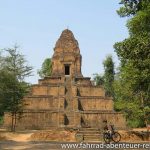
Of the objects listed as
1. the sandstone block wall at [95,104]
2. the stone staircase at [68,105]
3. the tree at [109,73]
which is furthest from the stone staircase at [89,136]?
the tree at [109,73]

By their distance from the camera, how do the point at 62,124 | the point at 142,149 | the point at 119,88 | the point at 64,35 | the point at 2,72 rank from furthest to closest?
the point at 64,35 < the point at 119,88 < the point at 62,124 < the point at 2,72 < the point at 142,149

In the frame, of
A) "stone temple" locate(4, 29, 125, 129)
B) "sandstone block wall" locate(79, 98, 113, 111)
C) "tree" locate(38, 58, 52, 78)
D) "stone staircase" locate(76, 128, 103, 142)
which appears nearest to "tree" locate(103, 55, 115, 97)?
"tree" locate(38, 58, 52, 78)

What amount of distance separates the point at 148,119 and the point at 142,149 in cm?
1128

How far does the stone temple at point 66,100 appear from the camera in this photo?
26.3m

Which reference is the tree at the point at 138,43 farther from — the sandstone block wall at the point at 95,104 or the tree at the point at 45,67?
the tree at the point at 45,67

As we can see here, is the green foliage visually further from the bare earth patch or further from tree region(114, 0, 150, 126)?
the bare earth patch

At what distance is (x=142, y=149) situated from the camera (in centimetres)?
1298

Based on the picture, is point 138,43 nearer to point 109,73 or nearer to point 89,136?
point 89,136

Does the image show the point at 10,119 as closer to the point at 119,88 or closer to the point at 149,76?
the point at 119,88

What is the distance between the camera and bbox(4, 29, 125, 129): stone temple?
26344 millimetres

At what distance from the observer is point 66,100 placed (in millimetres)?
29266

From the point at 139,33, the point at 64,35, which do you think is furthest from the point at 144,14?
the point at 64,35

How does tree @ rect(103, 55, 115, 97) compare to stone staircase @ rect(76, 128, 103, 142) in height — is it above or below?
above

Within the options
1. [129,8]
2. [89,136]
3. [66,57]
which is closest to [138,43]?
[129,8]
